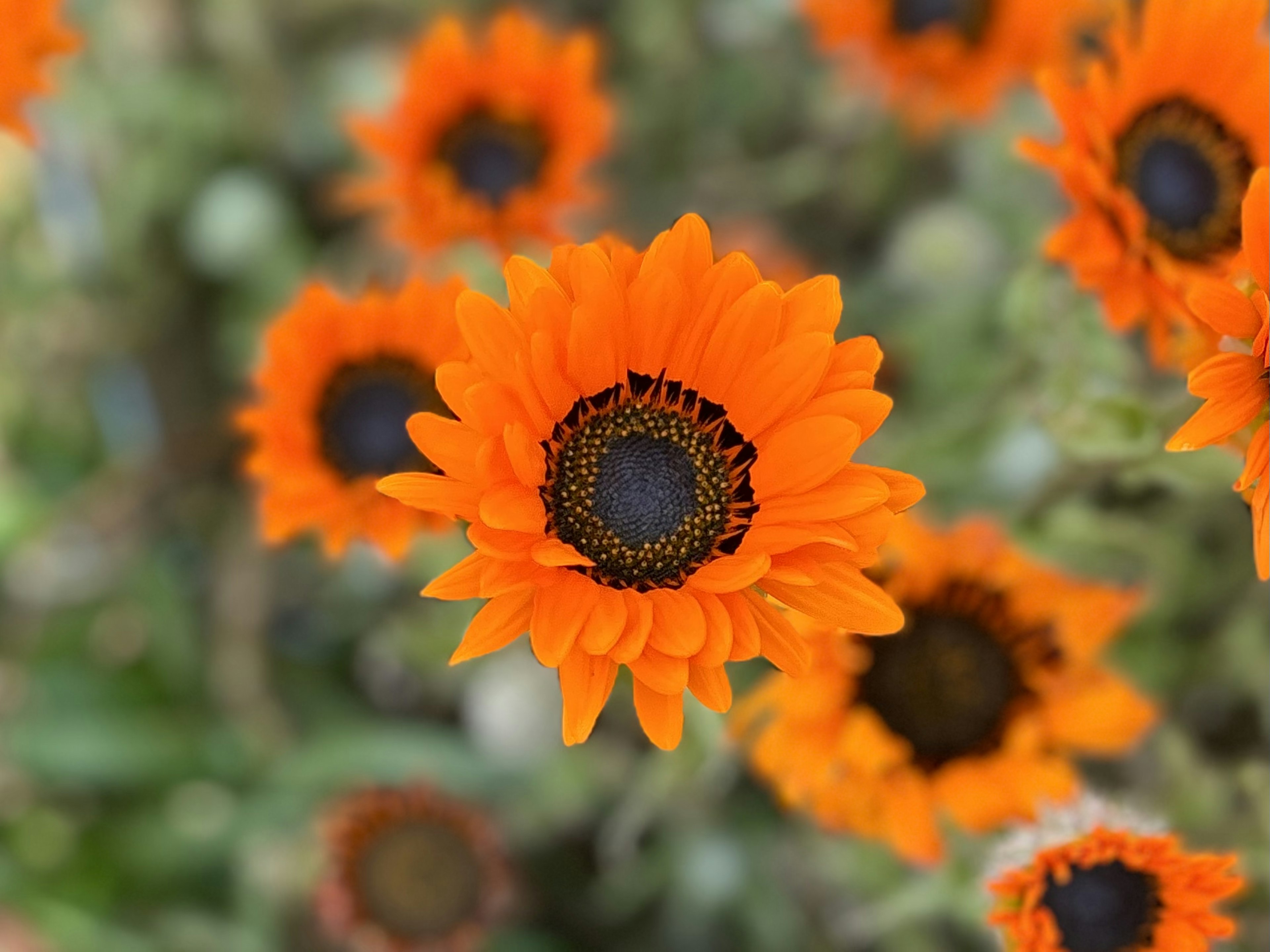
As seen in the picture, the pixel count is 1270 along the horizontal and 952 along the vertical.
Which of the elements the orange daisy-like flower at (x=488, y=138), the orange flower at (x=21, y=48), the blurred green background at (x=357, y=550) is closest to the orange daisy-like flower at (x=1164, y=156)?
the blurred green background at (x=357, y=550)

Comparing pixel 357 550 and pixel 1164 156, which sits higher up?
pixel 1164 156

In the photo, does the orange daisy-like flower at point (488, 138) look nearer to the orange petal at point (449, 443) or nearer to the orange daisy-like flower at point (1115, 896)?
the orange petal at point (449, 443)

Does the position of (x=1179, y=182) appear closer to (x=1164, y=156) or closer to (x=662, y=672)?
(x=1164, y=156)

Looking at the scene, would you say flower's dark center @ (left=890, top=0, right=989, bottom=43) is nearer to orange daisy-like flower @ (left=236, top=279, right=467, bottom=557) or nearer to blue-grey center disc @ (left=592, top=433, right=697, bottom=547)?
orange daisy-like flower @ (left=236, top=279, right=467, bottom=557)

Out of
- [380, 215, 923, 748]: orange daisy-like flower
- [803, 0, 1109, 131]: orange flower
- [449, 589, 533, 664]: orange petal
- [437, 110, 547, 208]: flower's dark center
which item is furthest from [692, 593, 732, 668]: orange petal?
[803, 0, 1109, 131]: orange flower

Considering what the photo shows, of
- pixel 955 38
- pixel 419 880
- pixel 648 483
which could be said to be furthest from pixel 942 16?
pixel 419 880

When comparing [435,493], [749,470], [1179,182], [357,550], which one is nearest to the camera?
[435,493]
